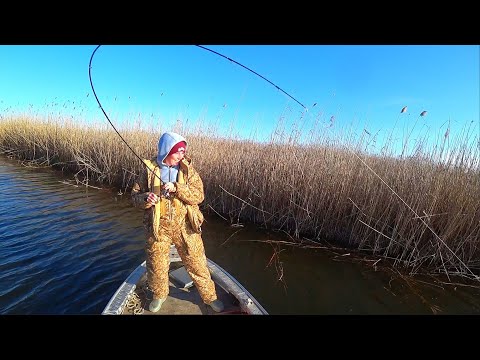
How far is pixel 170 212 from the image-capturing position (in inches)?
99.7

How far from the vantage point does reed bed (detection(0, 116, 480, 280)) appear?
4.05 m

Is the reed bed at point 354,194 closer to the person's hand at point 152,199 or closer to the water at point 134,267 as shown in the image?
the water at point 134,267

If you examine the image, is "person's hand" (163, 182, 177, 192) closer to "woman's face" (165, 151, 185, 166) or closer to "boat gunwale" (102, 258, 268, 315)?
"woman's face" (165, 151, 185, 166)

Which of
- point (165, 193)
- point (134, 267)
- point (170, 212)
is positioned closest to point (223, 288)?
point (170, 212)

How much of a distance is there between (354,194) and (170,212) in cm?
345

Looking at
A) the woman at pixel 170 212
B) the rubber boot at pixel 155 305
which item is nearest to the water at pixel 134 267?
the rubber boot at pixel 155 305

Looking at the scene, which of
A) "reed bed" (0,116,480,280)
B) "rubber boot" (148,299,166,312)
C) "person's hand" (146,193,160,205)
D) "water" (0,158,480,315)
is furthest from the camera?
"reed bed" (0,116,480,280)

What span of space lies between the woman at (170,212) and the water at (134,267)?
1054 millimetres

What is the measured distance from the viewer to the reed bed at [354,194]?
405 cm

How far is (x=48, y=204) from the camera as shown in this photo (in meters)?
6.42

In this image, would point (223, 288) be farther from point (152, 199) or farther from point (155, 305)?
point (152, 199)

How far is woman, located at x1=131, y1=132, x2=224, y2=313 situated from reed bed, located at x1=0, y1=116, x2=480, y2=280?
2.42 metres

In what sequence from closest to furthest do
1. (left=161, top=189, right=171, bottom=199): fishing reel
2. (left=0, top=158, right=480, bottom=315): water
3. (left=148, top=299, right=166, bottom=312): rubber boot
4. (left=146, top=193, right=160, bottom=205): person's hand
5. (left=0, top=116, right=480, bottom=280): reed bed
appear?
1. (left=146, top=193, right=160, bottom=205): person's hand
2. (left=161, top=189, right=171, bottom=199): fishing reel
3. (left=148, top=299, right=166, bottom=312): rubber boot
4. (left=0, top=158, right=480, bottom=315): water
5. (left=0, top=116, right=480, bottom=280): reed bed

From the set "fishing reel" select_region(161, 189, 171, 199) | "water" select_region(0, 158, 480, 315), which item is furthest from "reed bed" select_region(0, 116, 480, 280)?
"fishing reel" select_region(161, 189, 171, 199)
